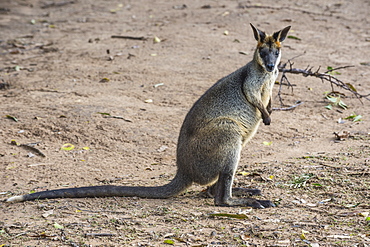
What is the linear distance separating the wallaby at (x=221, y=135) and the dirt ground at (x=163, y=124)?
111mm

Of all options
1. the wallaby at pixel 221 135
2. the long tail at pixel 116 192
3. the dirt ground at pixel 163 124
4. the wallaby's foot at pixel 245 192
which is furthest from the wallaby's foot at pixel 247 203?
the long tail at pixel 116 192

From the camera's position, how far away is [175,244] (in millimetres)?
3424

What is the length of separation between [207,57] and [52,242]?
6.22m

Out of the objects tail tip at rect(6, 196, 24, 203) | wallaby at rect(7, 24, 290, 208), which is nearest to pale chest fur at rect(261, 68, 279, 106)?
wallaby at rect(7, 24, 290, 208)

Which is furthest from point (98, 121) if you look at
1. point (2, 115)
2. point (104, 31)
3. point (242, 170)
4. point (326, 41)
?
point (326, 41)

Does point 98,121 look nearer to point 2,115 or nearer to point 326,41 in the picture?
point 2,115

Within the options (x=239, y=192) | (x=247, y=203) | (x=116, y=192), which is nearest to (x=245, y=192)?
(x=239, y=192)

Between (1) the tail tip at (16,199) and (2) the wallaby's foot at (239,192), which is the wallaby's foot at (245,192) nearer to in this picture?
(2) the wallaby's foot at (239,192)

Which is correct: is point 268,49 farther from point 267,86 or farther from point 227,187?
point 227,187

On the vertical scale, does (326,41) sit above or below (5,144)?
above

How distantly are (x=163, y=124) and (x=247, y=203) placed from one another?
2.54 m

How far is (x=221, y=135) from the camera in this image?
445 centimetres

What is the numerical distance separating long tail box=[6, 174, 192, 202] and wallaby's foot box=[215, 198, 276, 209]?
0.42 m

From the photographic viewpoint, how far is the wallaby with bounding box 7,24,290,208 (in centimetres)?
437
